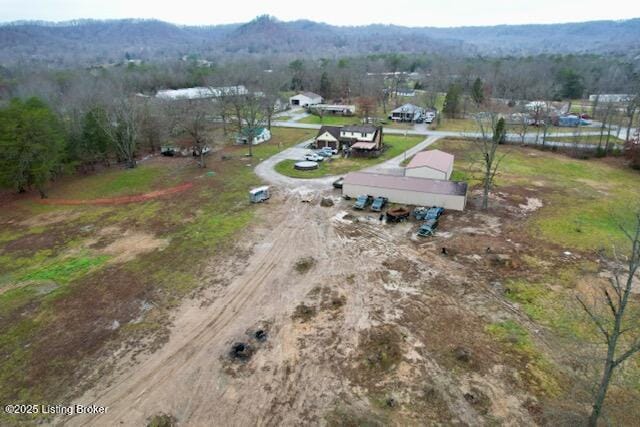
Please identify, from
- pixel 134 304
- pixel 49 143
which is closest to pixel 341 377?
pixel 134 304

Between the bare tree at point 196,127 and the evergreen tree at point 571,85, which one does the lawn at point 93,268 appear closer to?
the bare tree at point 196,127

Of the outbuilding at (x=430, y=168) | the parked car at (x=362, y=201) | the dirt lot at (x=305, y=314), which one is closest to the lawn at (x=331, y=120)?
the outbuilding at (x=430, y=168)

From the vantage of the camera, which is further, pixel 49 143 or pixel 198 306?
pixel 49 143

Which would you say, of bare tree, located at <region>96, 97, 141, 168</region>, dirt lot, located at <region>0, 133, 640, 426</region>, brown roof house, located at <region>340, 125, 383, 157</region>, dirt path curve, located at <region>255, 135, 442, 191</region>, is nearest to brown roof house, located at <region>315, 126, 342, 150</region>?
brown roof house, located at <region>340, 125, 383, 157</region>

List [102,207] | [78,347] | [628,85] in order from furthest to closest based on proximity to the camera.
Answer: [628,85]
[102,207]
[78,347]

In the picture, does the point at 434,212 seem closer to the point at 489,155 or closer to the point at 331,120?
the point at 489,155

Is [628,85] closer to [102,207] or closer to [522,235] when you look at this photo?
[522,235]

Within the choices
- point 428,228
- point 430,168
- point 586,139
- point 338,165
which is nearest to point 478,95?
point 586,139
